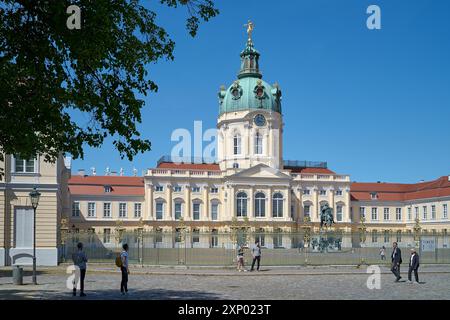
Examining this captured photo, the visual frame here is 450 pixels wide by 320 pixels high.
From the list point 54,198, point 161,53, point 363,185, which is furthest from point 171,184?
point 161,53

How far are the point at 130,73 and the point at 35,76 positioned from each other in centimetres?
248

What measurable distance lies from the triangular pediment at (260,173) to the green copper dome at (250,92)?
979 centimetres

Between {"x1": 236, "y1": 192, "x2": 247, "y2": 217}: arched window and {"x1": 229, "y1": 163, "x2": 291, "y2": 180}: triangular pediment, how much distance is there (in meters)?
2.60

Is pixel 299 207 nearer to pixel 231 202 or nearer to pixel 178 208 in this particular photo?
pixel 231 202

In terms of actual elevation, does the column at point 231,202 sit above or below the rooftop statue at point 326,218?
above

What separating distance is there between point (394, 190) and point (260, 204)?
84.7ft

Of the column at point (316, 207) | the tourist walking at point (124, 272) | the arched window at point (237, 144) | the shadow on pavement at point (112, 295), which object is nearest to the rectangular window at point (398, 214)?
the column at point (316, 207)

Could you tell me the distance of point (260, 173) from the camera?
87688 mm

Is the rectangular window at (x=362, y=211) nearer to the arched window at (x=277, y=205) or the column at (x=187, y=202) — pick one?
the arched window at (x=277, y=205)

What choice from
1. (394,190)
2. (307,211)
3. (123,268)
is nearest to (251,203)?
(307,211)

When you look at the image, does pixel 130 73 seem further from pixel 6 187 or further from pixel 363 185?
pixel 363 185

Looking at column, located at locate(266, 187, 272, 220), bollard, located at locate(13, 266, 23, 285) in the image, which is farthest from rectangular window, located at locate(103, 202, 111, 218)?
bollard, located at locate(13, 266, 23, 285)

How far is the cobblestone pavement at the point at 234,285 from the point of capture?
1953cm

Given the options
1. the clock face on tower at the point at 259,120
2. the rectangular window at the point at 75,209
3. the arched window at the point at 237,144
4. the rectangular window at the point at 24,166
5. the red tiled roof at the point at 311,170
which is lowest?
the rectangular window at the point at 75,209
